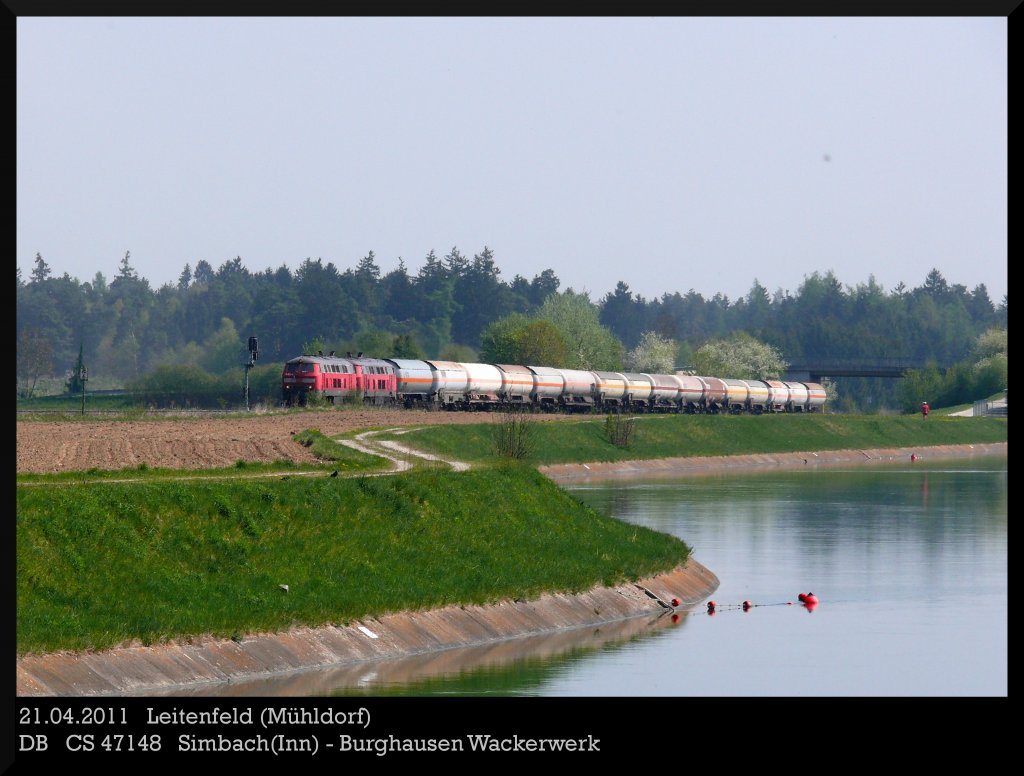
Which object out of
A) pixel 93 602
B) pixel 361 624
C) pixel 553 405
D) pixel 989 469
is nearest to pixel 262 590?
pixel 361 624

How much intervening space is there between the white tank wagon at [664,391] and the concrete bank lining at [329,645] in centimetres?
9192

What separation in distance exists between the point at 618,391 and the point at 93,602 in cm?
10319

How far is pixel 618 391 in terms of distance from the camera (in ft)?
428

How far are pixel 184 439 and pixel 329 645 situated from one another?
1513 inches

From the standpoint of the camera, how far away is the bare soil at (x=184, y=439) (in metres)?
55.1

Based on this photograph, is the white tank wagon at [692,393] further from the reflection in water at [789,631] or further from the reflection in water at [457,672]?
the reflection in water at [457,672]

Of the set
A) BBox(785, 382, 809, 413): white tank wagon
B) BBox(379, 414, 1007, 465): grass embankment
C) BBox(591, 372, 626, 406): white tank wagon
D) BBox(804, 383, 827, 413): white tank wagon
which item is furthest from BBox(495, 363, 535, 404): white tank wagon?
BBox(804, 383, 827, 413): white tank wagon

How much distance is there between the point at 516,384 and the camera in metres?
120

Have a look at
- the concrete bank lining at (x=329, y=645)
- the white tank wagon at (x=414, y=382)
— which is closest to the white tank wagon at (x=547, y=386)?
the white tank wagon at (x=414, y=382)

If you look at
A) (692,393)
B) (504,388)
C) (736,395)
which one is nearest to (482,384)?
(504,388)

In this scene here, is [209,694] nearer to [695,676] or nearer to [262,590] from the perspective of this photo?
[262,590]

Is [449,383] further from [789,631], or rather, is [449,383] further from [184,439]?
[789,631]
